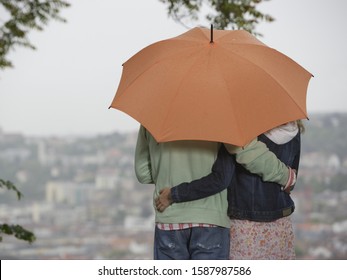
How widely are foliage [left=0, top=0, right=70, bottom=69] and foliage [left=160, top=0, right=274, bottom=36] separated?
0.98m

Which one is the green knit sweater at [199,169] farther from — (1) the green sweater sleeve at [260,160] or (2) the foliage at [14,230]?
(2) the foliage at [14,230]

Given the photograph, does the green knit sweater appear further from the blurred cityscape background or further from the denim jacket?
the blurred cityscape background

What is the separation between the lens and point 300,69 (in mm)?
3426

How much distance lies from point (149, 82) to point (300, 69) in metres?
0.76

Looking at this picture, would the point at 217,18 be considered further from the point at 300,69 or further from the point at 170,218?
the point at 170,218

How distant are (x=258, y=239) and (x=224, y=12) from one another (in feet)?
10.2

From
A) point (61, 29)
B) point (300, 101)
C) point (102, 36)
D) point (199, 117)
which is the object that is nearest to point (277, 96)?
point (300, 101)

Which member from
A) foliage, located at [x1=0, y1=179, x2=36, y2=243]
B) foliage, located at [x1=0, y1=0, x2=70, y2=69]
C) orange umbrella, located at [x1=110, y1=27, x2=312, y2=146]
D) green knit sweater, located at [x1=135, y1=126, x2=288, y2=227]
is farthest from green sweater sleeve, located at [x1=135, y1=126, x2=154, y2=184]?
foliage, located at [x1=0, y1=0, x2=70, y2=69]

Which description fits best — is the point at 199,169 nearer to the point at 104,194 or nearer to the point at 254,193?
the point at 254,193

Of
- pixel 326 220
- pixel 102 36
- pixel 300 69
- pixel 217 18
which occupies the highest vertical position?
pixel 102 36

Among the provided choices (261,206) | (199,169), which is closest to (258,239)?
(261,206)

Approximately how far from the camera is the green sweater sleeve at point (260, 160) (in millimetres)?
3086

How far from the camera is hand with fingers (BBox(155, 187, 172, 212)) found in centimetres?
311

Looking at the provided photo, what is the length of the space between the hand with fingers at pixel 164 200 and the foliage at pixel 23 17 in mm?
3493
